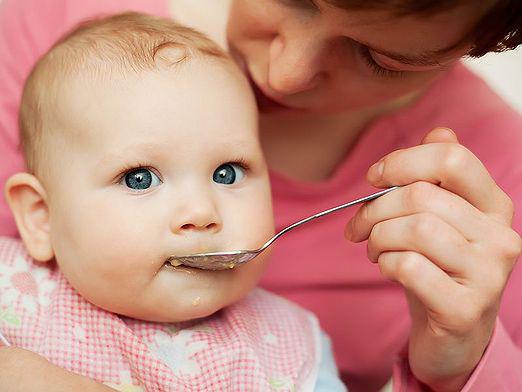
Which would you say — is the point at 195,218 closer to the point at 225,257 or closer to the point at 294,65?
the point at 225,257

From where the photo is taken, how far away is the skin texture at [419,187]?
82 centimetres

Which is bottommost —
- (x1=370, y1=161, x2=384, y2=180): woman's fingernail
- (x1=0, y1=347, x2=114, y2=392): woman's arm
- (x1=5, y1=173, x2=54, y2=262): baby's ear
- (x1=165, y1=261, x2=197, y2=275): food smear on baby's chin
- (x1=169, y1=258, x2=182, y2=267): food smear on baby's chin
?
(x1=0, y1=347, x2=114, y2=392): woman's arm

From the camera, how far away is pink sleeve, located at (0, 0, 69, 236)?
119cm

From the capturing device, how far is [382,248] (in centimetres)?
85

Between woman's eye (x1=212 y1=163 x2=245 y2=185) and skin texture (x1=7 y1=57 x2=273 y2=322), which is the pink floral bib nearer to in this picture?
skin texture (x1=7 y1=57 x2=273 y2=322)

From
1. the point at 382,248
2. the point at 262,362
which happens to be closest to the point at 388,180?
the point at 382,248

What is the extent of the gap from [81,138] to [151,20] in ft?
0.66

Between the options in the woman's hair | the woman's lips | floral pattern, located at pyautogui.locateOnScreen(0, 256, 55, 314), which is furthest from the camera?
the woman's lips

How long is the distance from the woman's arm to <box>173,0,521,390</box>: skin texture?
35cm

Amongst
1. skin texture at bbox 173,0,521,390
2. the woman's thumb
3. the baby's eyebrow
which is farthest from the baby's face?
the woman's thumb

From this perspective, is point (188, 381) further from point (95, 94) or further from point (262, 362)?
point (95, 94)

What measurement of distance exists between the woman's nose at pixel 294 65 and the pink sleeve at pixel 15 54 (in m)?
0.45

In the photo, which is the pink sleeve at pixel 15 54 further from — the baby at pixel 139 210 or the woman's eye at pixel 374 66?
the woman's eye at pixel 374 66

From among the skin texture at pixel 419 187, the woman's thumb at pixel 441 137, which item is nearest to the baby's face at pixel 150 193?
the skin texture at pixel 419 187
